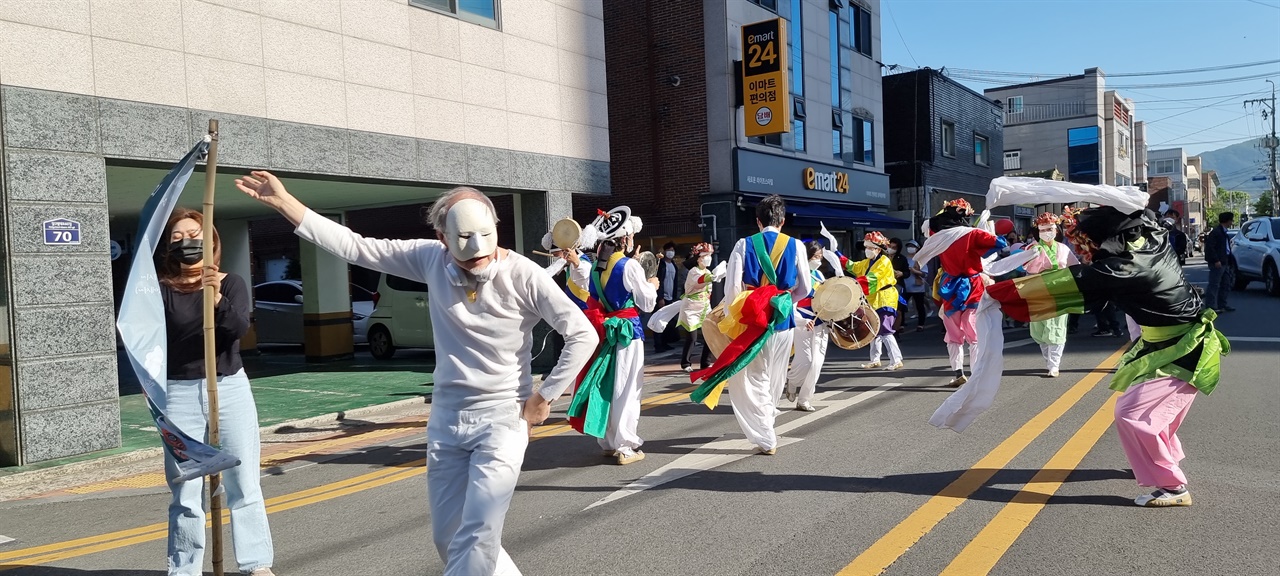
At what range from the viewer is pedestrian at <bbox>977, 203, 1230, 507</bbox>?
16.3 feet

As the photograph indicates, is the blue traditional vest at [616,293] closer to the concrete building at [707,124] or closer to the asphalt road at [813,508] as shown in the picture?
the asphalt road at [813,508]

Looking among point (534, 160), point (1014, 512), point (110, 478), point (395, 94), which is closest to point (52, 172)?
point (110, 478)

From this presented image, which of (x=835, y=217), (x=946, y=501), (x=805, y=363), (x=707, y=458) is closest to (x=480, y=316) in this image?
(x=946, y=501)

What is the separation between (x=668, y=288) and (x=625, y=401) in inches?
340

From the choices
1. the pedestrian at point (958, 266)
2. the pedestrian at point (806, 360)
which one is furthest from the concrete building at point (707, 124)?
the pedestrian at point (806, 360)

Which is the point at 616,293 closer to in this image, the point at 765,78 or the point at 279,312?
the point at 279,312

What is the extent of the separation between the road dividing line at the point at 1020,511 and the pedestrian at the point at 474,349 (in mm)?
2098

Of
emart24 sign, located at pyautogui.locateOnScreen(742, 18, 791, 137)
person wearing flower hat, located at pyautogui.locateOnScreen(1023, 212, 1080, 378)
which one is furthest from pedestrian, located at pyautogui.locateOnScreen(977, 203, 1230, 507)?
emart24 sign, located at pyautogui.locateOnScreen(742, 18, 791, 137)

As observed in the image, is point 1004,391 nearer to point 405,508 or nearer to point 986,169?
point 405,508

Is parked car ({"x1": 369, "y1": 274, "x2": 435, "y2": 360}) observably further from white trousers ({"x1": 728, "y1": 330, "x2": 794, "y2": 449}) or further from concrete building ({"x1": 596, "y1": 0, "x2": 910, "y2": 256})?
white trousers ({"x1": 728, "y1": 330, "x2": 794, "y2": 449})

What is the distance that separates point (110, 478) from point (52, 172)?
105 inches

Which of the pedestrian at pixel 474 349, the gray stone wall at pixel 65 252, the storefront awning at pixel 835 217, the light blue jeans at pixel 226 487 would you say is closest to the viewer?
the pedestrian at pixel 474 349

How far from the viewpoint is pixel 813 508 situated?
207 inches

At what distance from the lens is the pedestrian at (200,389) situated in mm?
4281
